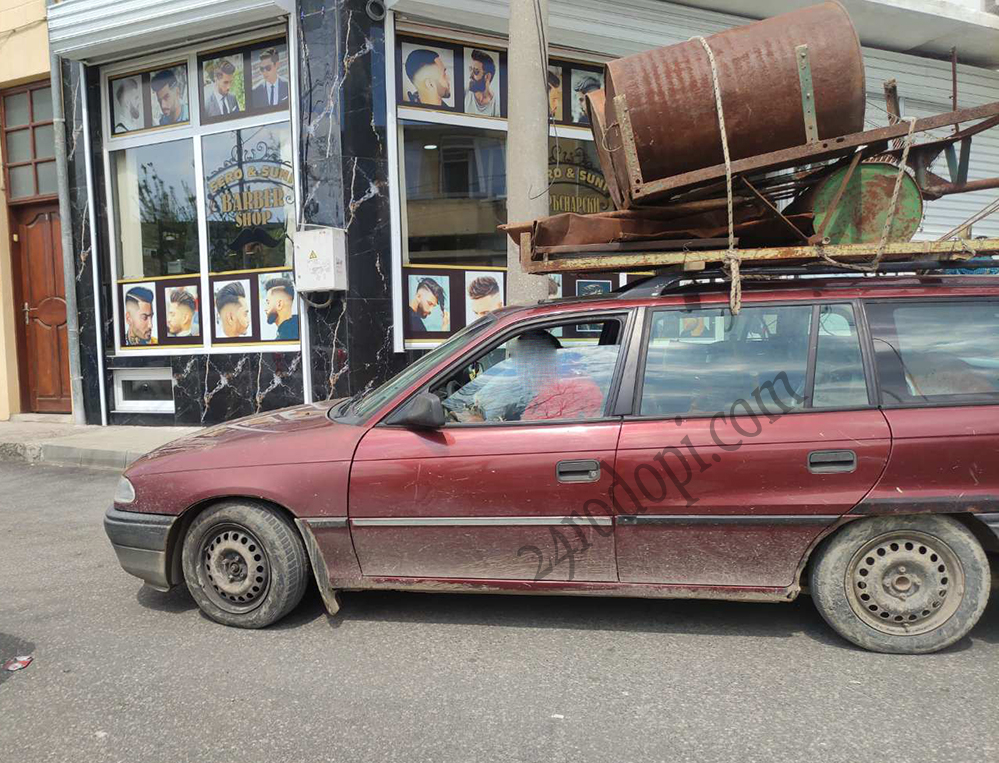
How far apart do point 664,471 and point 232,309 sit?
23.9 feet

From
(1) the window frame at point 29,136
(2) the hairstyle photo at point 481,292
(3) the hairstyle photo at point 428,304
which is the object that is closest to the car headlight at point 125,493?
(3) the hairstyle photo at point 428,304

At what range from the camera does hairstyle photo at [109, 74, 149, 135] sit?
9.38m

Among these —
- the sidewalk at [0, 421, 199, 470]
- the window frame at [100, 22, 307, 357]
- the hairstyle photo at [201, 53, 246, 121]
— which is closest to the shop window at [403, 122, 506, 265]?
the window frame at [100, 22, 307, 357]

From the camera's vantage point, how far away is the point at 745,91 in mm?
3471

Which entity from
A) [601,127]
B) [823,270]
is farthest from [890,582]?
[601,127]

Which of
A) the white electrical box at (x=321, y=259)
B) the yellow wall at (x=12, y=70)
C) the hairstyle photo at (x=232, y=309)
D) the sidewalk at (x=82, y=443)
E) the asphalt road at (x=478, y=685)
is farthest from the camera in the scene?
the yellow wall at (x=12, y=70)

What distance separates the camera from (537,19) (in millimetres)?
5910

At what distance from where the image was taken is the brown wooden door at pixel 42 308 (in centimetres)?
1009

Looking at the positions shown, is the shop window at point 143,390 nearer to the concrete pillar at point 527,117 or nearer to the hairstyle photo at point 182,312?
the hairstyle photo at point 182,312

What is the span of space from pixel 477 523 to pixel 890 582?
187 cm

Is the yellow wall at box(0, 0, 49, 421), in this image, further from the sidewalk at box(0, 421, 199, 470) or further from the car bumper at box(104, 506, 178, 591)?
the car bumper at box(104, 506, 178, 591)

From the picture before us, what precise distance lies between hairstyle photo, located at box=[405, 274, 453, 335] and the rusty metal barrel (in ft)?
17.3

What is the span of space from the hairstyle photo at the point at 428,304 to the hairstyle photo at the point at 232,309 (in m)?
2.08

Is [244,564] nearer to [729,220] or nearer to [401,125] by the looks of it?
[729,220]
